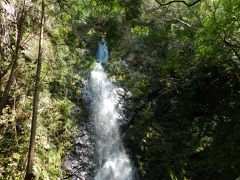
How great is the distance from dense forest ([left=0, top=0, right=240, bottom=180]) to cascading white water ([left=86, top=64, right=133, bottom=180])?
0.36 metres

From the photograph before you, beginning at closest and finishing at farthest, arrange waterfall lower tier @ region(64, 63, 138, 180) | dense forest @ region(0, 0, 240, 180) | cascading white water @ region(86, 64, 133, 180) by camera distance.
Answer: dense forest @ region(0, 0, 240, 180) < waterfall lower tier @ region(64, 63, 138, 180) < cascading white water @ region(86, 64, 133, 180)

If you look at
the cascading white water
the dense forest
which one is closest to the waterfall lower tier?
the cascading white water

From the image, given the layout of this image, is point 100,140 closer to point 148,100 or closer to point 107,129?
point 107,129

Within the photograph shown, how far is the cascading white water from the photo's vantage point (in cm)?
1178

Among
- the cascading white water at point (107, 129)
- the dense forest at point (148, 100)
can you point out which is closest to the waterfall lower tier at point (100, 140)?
the cascading white water at point (107, 129)

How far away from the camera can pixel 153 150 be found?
38.7 ft

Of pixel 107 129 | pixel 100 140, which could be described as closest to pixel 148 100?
pixel 107 129

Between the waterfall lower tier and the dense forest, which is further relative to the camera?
the waterfall lower tier

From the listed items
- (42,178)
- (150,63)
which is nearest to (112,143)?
(42,178)

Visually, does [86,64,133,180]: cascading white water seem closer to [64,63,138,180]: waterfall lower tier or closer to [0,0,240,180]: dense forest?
[64,63,138,180]: waterfall lower tier

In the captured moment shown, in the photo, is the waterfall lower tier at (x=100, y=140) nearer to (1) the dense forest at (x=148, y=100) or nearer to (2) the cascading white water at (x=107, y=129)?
(2) the cascading white water at (x=107, y=129)

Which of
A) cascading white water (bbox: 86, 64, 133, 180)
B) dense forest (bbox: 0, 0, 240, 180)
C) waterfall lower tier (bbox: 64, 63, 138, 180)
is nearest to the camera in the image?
dense forest (bbox: 0, 0, 240, 180)

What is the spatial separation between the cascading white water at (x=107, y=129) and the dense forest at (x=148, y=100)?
357 mm

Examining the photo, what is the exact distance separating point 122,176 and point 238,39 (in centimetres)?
592
